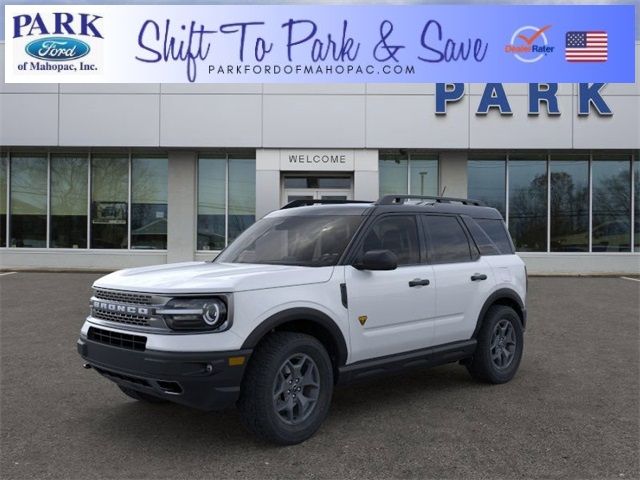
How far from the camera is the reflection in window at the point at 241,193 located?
18.0 metres

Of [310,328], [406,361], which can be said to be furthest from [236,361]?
[406,361]

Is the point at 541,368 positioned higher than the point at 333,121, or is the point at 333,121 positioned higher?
the point at 333,121

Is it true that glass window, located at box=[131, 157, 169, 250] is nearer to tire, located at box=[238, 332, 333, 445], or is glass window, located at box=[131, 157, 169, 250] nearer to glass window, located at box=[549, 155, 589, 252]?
glass window, located at box=[549, 155, 589, 252]

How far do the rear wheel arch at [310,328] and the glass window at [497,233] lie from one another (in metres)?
2.54

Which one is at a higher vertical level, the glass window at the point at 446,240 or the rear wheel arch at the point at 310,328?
the glass window at the point at 446,240

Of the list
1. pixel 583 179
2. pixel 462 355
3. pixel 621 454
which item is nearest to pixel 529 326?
pixel 462 355

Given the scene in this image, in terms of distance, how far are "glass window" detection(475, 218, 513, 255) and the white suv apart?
0.25ft

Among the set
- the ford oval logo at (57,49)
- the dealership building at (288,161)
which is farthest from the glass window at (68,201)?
the ford oval logo at (57,49)

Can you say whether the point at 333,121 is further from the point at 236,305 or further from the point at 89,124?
the point at 236,305

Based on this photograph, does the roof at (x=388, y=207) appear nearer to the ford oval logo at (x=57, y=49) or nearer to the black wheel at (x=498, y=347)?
the black wheel at (x=498, y=347)

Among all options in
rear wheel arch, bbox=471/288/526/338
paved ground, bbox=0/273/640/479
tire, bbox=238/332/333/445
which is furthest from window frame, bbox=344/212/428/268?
paved ground, bbox=0/273/640/479

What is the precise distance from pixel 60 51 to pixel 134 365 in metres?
16.6

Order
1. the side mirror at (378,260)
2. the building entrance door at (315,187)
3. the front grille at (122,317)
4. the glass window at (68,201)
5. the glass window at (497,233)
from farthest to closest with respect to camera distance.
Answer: the glass window at (68,201), the building entrance door at (315,187), the glass window at (497,233), the side mirror at (378,260), the front grille at (122,317)

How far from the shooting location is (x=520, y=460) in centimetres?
394
